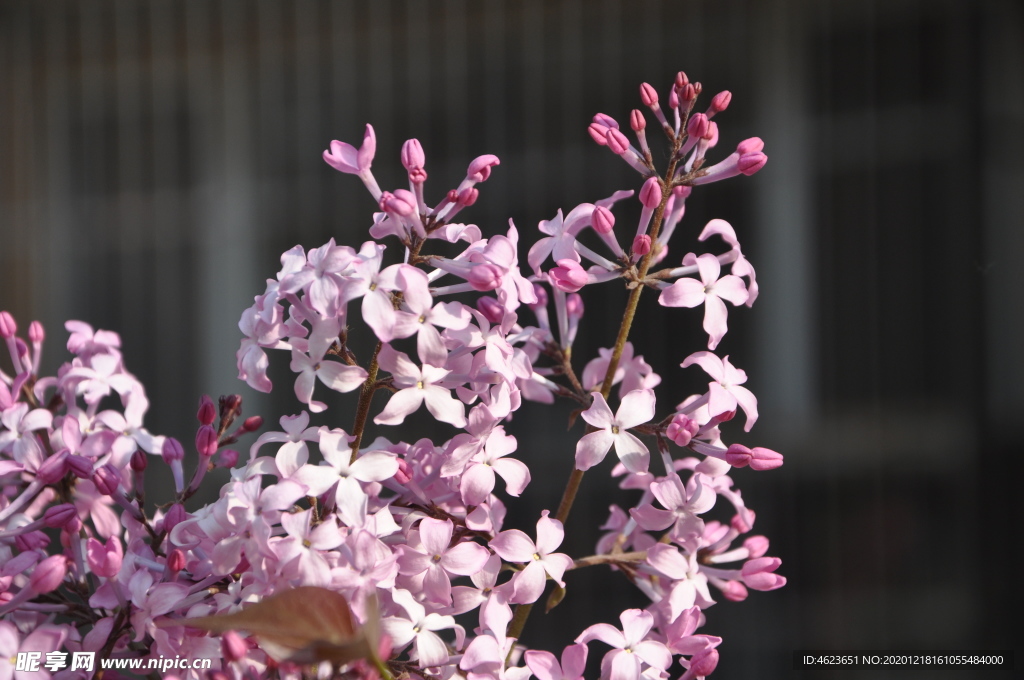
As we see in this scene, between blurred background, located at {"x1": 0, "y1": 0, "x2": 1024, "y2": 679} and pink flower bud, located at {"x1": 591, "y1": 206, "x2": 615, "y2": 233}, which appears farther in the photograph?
blurred background, located at {"x1": 0, "y1": 0, "x2": 1024, "y2": 679}

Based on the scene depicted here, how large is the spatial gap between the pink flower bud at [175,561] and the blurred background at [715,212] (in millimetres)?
1509

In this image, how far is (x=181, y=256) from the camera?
2.32 meters

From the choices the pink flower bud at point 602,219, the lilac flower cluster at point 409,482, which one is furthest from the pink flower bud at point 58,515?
the pink flower bud at point 602,219

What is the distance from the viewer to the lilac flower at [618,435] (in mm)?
344

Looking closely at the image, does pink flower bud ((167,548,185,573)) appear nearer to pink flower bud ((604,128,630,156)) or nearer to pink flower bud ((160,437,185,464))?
pink flower bud ((160,437,185,464))

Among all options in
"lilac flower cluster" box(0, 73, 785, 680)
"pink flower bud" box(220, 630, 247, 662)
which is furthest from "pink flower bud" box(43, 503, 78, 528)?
"pink flower bud" box(220, 630, 247, 662)

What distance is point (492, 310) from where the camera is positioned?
321 mm

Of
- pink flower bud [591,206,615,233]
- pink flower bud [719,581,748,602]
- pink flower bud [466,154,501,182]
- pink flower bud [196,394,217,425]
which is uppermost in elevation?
pink flower bud [466,154,501,182]

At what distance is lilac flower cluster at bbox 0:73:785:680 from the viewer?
1.02 ft

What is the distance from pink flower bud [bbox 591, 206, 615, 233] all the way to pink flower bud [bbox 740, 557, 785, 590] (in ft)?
0.51

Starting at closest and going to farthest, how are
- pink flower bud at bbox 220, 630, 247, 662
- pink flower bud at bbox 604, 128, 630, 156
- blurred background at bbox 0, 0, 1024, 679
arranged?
1. pink flower bud at bbox 220, 630, 247, 662
2. pink flower bud at bbox 604, 128, 630, 156
3. blurred background at bbox 0, 0, 1024, 679

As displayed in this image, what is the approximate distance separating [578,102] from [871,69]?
62 cm

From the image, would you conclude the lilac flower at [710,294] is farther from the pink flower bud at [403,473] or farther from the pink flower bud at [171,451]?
the pink flower bud at [171,451]

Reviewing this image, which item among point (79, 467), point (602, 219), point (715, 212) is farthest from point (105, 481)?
point (715, 212)
